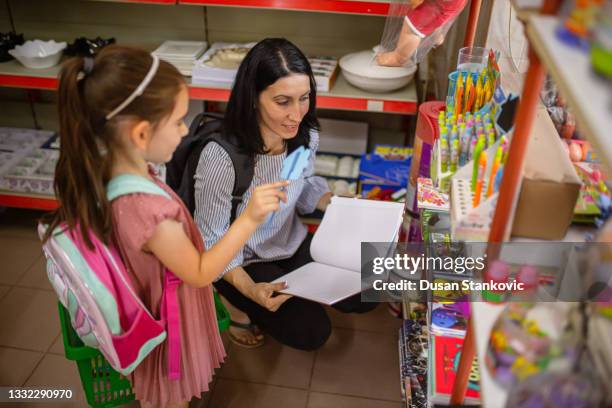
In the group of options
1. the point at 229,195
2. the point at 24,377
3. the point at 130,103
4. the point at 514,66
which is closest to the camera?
the point at 130,103

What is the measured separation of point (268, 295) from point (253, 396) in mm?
515

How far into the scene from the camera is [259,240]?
223 centimetres

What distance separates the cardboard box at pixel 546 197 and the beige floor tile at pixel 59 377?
1.88 meters

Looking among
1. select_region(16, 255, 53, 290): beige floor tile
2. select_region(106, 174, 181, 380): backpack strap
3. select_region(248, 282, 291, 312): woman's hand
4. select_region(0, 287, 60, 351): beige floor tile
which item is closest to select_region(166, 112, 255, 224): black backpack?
select_region(248, 282, 291, 312): woman's hand

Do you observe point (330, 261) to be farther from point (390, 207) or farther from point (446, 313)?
point (446, 313)

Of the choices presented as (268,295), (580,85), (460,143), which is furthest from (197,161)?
(580,85)

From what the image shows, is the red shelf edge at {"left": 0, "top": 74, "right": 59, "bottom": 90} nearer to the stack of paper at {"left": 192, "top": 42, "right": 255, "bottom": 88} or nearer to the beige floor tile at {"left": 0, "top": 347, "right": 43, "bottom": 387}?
the stack of paper at {"left": 192, "top": 42, "right": 255, "bottom": 88}

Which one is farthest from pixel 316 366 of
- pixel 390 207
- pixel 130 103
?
pixel 130 103

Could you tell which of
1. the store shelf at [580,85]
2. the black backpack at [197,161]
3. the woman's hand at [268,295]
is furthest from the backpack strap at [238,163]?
the store shelf at [580,85]

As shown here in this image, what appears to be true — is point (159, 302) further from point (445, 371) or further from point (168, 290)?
point (445, 371)

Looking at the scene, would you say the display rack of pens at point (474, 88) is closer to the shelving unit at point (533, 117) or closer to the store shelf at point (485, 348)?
the shelving unit at point (533, 117)

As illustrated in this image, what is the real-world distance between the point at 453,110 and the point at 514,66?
34 cm

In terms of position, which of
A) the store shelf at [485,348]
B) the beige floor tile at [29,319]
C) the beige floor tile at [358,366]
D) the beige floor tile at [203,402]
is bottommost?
the beige floor tile at [29,319]

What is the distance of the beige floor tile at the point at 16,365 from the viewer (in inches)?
90.3
